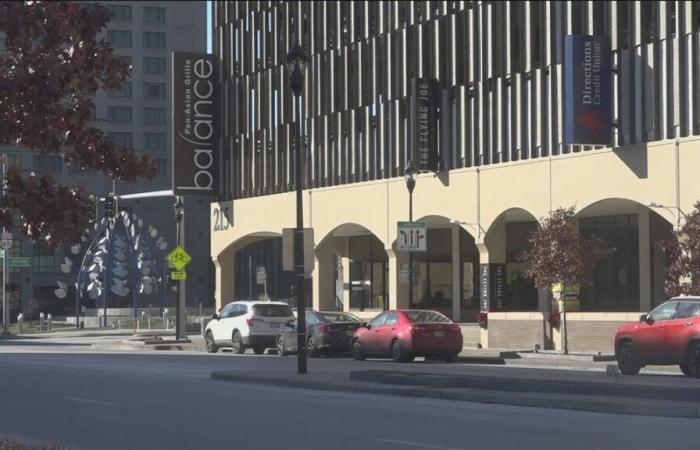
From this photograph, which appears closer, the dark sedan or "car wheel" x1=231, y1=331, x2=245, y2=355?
the dark sedan

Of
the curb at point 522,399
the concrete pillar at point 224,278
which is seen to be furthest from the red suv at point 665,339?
the concrete pillar at point 224,278

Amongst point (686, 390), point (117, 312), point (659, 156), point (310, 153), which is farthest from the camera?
point (117, 312)

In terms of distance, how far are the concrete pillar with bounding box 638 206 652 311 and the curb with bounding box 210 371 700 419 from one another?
17904 mm

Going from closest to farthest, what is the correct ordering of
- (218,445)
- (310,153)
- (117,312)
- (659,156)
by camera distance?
(218,445)
(659,156)
(310,153)
(117,312)

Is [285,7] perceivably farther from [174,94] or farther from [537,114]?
[537,114]

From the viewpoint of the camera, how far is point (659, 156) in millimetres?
36594

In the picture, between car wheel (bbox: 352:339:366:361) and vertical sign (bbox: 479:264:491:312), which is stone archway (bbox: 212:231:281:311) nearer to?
vertical sign (bbox: 479:264:491:312)

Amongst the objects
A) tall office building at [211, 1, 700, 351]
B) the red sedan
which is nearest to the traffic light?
tall office building at [211, 1, 700, 351]

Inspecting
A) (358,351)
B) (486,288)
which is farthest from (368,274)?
(358,351)

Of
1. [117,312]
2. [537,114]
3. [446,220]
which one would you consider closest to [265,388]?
[537,114]

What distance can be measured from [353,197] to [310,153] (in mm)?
4622

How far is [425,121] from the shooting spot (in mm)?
46656

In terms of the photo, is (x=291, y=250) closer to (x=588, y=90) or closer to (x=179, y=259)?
(x=588, y=90)

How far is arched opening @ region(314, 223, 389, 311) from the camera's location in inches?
2298
